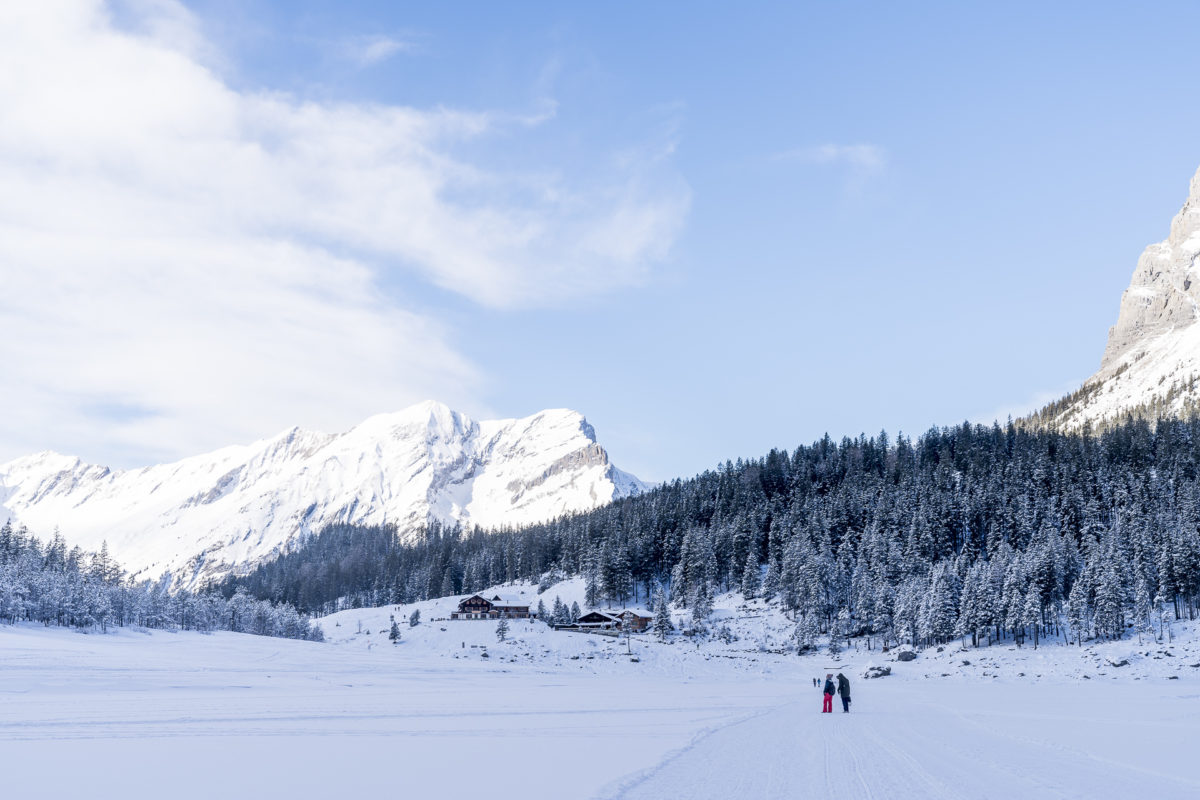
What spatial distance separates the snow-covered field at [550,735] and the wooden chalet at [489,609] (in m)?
66.1

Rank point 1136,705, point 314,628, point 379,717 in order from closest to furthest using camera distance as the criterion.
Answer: point 379,717 → point 1136,705 → point 314,628

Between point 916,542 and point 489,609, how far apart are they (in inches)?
2688

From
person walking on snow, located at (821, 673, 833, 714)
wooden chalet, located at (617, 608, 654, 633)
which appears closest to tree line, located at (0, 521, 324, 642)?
wooden chalet, located at (617, 608, 654, 633)

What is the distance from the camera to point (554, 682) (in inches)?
2132

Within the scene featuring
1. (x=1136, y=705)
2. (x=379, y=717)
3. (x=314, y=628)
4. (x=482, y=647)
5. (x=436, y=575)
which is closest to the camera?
(x=379, y=717)

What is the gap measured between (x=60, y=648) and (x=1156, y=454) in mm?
154995

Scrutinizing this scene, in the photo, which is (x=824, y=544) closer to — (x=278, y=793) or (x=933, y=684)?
(x=933, y=684)

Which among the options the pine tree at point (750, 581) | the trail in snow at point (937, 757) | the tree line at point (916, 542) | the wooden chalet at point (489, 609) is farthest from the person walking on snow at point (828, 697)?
the wooden chalet at point (489, 609)

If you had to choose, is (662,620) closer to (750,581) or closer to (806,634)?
(806,634)

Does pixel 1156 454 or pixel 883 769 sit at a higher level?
pixel 1156 454

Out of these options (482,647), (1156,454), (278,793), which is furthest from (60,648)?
(1156,454)

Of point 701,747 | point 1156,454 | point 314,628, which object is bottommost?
point 314,628

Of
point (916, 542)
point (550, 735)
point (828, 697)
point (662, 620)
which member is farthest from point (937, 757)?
point (916, 542)

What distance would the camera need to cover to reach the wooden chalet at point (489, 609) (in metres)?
124
